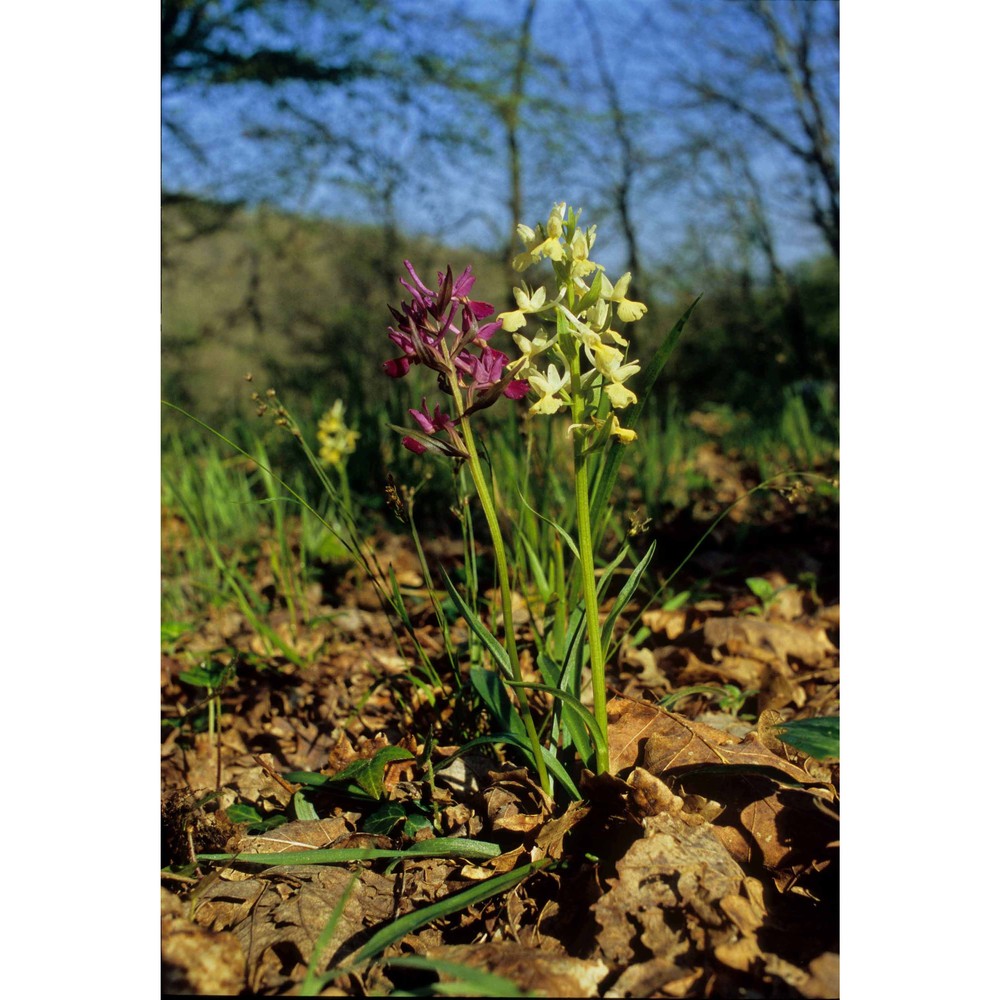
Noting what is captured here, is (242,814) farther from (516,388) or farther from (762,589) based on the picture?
(762,589)

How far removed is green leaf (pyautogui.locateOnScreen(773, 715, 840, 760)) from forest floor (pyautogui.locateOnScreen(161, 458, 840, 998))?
2 centimetres

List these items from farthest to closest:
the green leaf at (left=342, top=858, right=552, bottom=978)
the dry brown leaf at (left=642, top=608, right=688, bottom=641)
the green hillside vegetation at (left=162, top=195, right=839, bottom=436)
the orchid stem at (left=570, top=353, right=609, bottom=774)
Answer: the green hillside vegetation at (left=162, top=195, right=839, bottom=436), the dry brown leaf at (left=642, top=608, right=688, bottom=641), the orchid stem at (left=570, top=353, right=609, bottom=774), the green leaf at (left=342, top=858, right=552, bottom=978)

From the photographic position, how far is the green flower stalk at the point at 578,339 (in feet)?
2.79

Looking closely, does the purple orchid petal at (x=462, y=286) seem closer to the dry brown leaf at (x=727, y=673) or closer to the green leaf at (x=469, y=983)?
the green leaf at (x=469, y=983)

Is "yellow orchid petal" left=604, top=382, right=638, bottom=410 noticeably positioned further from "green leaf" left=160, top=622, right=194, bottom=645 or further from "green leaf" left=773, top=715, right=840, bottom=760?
"green leaf" left=160, top=622, right=194, bottom=645

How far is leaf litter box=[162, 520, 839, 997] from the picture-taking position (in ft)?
2.59

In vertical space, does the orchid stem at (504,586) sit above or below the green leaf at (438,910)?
above

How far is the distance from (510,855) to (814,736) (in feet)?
1.54

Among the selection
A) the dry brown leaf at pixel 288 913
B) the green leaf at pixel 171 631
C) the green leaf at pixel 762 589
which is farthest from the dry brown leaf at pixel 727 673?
the green leaf at pixel 171 631

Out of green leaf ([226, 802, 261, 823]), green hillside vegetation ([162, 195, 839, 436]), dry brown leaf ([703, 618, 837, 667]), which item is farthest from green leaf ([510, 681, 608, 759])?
green hillside vegetation ([162, 195, 839, 436])

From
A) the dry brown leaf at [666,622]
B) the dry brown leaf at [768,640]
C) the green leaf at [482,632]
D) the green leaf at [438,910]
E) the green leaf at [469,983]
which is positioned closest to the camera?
the green leaf at [469,983]
